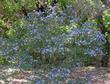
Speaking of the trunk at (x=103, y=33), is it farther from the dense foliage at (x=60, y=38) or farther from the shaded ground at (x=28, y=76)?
the shaded ground at (x=28, y=76)

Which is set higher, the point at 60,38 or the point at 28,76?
the point at 60,38

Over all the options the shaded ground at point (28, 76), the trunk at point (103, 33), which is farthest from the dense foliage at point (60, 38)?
the shaded ground at point (28, 76)

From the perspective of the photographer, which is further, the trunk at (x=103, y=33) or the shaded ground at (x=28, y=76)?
the trunk at (x=103, y=33)

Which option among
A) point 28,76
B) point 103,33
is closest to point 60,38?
point 28,76

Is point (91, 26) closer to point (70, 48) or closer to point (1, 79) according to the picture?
point (70, 48)

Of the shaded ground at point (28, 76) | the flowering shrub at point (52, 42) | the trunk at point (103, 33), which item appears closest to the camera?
the shaded ground at point (28, 76)

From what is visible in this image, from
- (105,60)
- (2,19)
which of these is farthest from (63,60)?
(2,19)

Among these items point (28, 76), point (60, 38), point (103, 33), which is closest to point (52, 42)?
point (60, 38)

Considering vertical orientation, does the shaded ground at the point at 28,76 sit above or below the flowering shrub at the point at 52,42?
below

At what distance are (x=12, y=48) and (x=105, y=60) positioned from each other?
2.77 metres

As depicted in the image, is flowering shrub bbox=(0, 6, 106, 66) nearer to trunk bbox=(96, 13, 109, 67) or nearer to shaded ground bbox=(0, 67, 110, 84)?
shaded ground bbox=(0, 67, 110, 84)

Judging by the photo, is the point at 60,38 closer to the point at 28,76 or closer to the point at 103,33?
the point at 28,76

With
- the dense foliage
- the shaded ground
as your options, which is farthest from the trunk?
the shaded ground

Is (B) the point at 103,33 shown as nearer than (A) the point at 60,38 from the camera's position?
No
